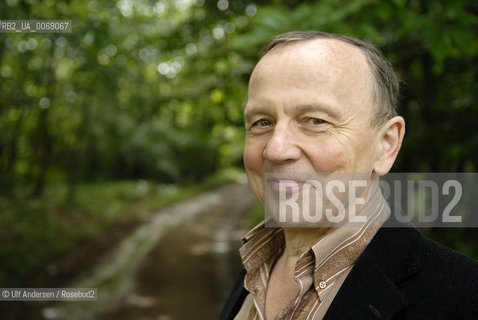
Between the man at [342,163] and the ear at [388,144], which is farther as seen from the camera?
the ear at [388,144]

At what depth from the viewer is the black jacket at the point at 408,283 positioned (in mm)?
1092

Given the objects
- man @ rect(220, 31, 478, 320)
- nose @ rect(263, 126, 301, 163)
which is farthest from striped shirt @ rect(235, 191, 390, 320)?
nose @ rect(263, 126, 301, 163)

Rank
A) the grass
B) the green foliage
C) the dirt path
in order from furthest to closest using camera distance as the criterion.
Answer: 1. the grass
2. the dirt path
3. the green foliage

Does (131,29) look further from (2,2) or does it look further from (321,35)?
(321,35)

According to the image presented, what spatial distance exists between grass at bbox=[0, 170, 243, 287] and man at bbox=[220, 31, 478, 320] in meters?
5.99

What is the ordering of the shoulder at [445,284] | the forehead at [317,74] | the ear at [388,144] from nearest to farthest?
the shoulder at [445,284] < the forehead at [317,74] < the ear at [388,144]

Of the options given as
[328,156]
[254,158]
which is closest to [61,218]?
[254,158]

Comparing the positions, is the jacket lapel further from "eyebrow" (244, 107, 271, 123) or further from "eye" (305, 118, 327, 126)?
"eyebrow" (244, 107, 271, 123)

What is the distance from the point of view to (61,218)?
418 inches

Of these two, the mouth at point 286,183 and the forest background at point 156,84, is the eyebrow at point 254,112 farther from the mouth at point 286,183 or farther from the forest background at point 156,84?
the forest background at point 156,84

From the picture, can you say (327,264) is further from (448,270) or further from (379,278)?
(448,270)

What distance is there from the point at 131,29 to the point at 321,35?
7897mm

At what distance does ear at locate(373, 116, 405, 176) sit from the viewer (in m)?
1.35

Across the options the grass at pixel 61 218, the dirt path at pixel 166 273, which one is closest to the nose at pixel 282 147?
the dirt path at pixel 166 273
